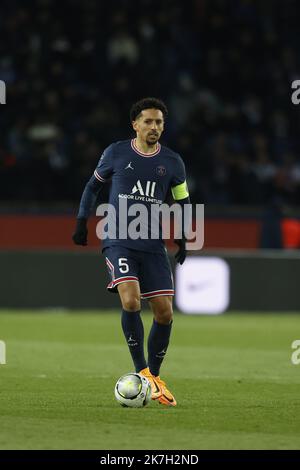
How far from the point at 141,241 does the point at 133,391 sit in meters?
1.17

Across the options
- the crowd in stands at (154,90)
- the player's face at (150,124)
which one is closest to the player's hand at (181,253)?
the player's face at (150,124)

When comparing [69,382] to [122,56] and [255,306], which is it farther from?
[122,56]

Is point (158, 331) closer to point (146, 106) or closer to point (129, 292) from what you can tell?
point (129, 292)

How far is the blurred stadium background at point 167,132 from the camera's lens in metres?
18.3

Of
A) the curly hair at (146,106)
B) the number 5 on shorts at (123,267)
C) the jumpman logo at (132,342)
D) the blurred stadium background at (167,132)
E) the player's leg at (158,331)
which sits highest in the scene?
the blurred stadium background at (167,132)

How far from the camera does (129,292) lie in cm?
877

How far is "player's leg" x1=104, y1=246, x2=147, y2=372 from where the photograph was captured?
28.8 feet

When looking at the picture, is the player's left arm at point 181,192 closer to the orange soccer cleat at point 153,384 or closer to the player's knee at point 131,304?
the player's knee at point 131,304

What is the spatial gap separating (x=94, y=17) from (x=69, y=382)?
1209cm

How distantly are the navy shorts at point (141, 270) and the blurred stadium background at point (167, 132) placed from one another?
7.26m

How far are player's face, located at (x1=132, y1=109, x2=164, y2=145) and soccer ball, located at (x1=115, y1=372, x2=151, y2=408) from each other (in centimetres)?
178

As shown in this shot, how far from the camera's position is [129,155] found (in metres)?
9.07

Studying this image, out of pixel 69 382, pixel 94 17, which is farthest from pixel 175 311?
pixel 69 382

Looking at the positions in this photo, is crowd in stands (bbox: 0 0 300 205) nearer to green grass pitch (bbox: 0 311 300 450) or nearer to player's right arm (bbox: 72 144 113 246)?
green grass pitch (bbox: 0 311 300 450)
